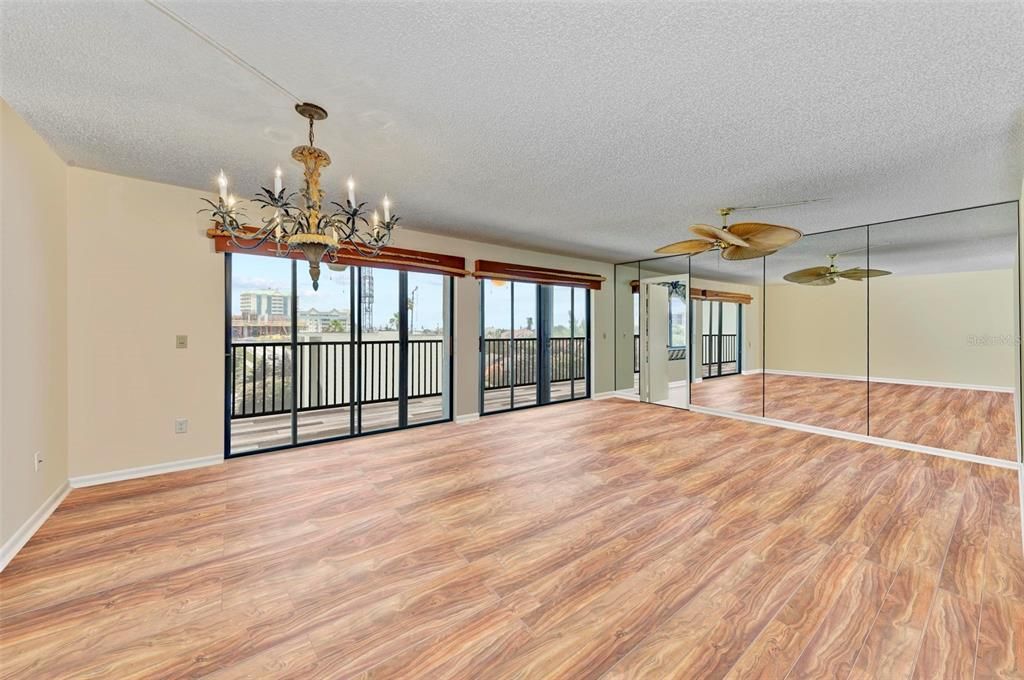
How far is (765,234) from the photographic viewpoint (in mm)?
3129

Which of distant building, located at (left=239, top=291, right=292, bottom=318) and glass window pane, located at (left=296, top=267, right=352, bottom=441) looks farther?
glass window pane, located at (left=296, top=267, right=352, bottom=441)

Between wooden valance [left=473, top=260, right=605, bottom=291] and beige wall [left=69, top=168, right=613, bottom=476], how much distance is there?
2.91 m

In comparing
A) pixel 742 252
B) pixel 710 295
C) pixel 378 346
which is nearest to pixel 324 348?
pixel 378 346

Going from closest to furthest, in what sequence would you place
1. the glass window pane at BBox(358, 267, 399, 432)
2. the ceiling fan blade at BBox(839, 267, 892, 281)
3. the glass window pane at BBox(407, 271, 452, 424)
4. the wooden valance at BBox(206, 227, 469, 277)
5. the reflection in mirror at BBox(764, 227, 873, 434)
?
1. the wooden valance at BBox(206, 227, 469, 277)
2. the ceiling fan blade at BBox(839, 267, 892, 281)
3. the reflection in mirror at BBox(764, 227, 873, 434)
4. the glass window pane at BBox(358, 267, 399, 432)
5. the glass window pane at BBox(407, 271, 452, 424)

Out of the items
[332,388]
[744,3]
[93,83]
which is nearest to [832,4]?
[744,3]

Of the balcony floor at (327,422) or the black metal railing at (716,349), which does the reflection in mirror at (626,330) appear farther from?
the balcony floor at (327,422)

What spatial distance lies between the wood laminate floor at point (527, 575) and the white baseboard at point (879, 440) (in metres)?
0.38

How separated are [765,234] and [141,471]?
17.6ft

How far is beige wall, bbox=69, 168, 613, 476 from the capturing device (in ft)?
9.95

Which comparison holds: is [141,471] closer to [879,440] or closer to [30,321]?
[30,321]

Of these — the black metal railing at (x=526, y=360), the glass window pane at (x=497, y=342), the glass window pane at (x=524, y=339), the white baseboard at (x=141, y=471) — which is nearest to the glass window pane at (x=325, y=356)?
the white baseboard at (x=141, y=471)

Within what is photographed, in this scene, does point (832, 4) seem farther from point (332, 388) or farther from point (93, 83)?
point (332, 388)

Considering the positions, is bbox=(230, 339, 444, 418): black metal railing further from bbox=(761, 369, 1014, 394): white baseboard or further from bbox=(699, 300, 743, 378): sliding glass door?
bbox=(761, 369, 1014, 394): white baseboard

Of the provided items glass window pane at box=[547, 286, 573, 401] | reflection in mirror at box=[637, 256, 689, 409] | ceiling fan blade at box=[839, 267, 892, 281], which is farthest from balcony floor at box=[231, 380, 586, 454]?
ceiling fan blade at box=[839, 267, 892, 281]
